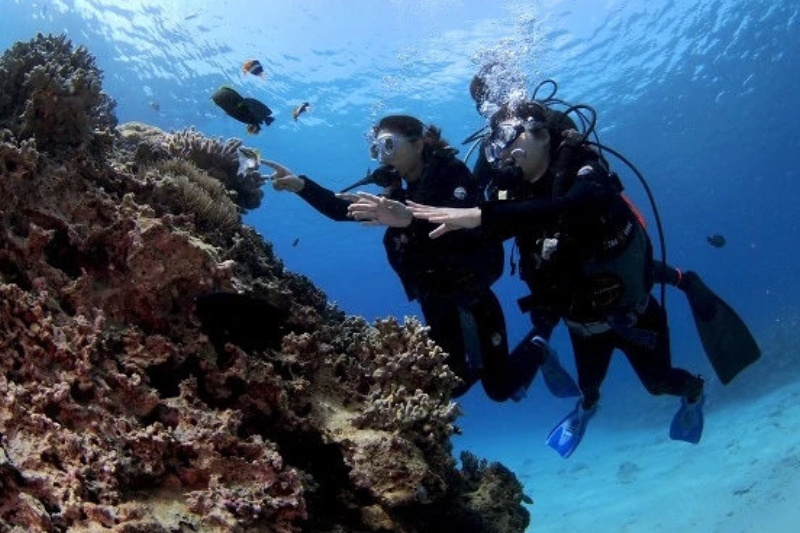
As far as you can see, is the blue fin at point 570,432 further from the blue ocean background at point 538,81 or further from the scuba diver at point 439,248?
the blue ocean background at point 538,81

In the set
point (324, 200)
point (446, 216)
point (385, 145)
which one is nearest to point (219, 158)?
point (324, 200)

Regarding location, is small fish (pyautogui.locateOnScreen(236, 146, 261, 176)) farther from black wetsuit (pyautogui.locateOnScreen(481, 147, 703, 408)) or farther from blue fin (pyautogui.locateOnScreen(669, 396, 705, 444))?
blue fin (pyautogui.locateOnScreen(669, 396, 705, 444))

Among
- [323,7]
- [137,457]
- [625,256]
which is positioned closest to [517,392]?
[625,256]

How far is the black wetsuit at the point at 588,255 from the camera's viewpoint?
4.65 m

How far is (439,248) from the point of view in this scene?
5.79 metres

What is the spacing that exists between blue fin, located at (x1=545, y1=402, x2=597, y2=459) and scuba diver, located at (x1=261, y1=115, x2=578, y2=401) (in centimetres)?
145

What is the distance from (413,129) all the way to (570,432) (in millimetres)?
4210

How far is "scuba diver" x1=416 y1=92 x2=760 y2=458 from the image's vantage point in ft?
15.8

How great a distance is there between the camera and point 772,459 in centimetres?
1498

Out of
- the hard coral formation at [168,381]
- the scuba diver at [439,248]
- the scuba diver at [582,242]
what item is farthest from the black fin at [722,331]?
the hard coral formation at [168,381]

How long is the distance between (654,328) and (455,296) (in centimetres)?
237

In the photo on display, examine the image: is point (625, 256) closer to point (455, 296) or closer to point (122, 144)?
point (455, 296)

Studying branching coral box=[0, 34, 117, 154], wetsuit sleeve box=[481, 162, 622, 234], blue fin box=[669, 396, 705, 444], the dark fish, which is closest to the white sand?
blue fin box=[669, 396, 705, 444]

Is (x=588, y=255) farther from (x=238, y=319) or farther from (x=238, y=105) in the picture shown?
(x=238, y=105)
